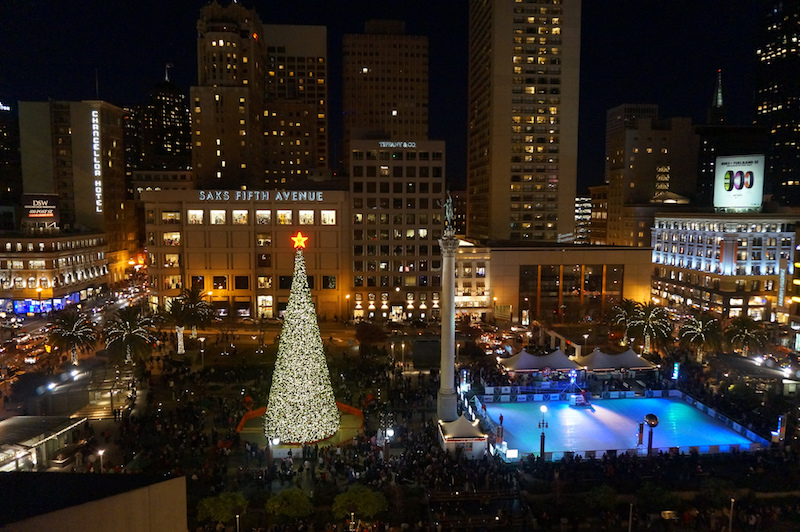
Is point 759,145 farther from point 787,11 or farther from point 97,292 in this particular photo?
point 97,292

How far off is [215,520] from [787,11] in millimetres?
171031

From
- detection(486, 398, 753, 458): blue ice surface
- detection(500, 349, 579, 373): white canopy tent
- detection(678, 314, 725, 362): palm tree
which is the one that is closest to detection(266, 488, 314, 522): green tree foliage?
detection(486, 398, 753, 458): blue ice surface

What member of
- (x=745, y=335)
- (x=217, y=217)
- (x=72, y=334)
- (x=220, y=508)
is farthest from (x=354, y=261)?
(x=220, y=508)

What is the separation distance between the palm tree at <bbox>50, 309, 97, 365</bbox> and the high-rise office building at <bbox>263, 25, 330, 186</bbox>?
88.0m

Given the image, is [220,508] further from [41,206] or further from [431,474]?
[41,206]

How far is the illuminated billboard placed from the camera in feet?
228

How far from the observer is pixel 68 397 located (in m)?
33.3

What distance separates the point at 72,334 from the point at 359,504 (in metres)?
30.9

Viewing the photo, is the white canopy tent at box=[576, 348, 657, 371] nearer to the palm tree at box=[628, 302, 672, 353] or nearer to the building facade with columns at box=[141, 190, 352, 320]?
the palm tree at box=[628, 302, 672, 353]

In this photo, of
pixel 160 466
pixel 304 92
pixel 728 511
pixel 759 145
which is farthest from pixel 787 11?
pixel 160 466

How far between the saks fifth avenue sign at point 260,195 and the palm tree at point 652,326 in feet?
128

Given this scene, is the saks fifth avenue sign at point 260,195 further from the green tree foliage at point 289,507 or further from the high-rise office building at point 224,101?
the green tree foliage at point 289,507

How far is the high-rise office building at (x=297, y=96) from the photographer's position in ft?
417

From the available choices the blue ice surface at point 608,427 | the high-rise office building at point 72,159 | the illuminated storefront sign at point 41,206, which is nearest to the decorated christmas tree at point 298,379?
the blue ice surface at point 608,427
